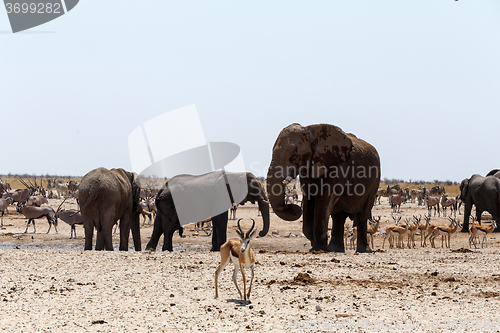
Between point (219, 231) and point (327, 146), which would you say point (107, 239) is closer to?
point (219, 231)

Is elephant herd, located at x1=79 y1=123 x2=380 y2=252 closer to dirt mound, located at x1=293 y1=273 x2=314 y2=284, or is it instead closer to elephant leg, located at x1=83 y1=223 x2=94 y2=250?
elephant leg, located at x1=83 y1=223 x2=94 y2=250

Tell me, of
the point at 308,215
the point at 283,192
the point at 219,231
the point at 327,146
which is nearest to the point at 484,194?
the point at 308,215

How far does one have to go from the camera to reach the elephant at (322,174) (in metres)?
12.4

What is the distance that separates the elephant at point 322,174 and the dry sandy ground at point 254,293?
4.32 ft

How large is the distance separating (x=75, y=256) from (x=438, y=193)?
44477 millimetres

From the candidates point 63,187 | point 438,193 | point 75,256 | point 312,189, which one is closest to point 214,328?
point 75,256

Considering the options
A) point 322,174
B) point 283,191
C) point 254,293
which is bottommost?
point 254,293

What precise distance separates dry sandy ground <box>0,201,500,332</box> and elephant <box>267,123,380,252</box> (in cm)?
132

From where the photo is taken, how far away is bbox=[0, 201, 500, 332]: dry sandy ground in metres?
6.75

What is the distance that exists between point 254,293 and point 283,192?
4.50m

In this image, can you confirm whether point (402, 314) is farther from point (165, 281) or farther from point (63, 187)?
point (63, 187)

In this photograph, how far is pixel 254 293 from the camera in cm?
830

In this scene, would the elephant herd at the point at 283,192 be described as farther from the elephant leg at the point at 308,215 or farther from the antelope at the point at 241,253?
the antelope at the point at 241,253

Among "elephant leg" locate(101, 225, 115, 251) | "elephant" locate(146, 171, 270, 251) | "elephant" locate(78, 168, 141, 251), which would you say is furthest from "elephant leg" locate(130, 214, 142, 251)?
"elephant leg" locate(101, 225, 115, 251)
